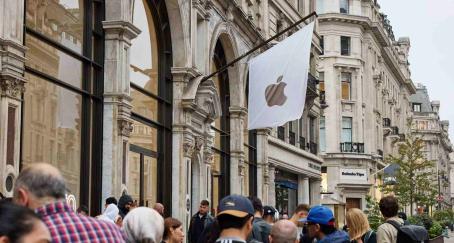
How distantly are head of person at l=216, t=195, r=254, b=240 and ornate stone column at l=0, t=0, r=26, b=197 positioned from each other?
309 inches

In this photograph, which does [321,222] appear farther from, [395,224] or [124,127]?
[124,127]

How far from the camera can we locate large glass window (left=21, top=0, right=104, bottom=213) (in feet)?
48.9

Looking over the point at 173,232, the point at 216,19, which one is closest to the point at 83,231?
the point at 173,232

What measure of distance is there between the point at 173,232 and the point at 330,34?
56.5 metres

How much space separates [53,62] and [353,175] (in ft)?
156

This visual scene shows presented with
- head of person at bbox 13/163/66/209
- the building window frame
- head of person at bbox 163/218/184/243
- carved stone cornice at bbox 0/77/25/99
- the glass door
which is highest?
the building window frame

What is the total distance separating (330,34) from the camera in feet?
206

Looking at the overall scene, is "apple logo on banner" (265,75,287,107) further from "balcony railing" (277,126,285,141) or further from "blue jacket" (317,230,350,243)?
"blue jacket" (317,230,350,243)

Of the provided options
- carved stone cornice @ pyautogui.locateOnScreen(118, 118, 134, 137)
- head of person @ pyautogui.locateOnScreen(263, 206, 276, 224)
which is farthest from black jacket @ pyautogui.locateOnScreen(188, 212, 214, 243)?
head of person @ pyautogui.locateOnScreen(263, 206, 276, 224)

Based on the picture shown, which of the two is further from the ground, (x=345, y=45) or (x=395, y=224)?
(x=345, y=45)

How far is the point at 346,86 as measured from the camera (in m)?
62.6

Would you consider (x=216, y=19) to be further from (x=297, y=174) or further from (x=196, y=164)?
(x=297, y=174)

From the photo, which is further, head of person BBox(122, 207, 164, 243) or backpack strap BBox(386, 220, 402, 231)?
backpack strap BBox(386, 220, 402, 231)

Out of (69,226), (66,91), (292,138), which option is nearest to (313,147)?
(292,138)
